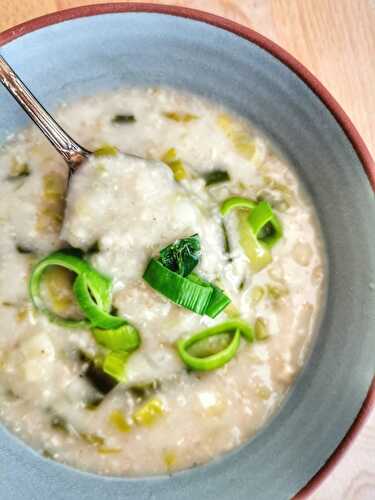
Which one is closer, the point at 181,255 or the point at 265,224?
the point at 181,255

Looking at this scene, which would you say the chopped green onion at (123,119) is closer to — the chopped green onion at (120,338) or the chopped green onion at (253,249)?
the chopped green onion at (253,249)

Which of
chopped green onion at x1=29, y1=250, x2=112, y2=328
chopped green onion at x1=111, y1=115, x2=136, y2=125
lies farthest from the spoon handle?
chopped green onion at x1=29, y1=250, x2=112, y2=328

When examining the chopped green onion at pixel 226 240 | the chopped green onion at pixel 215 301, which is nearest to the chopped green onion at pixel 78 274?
the chopped green onion at pixel 215 301

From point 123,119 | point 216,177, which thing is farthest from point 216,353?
point 123,119

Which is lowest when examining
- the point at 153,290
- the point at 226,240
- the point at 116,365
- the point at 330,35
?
the point at 116,365

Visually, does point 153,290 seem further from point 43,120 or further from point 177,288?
point 43,120

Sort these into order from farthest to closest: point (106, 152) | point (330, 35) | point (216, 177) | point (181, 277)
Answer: point (330, 35), point (216, 177), point (106, 152), point (181, 277)

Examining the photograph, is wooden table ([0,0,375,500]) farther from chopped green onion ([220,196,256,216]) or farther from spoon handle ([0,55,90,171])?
spoon handle ([0,55,90,171])
